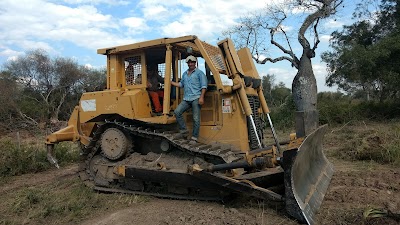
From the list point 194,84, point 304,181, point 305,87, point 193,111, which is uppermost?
point 305,87

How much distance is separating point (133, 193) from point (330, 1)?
21.6 meters

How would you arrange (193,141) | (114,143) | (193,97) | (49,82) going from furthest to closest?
(49,82), (114,143), (193,97), (193,141)

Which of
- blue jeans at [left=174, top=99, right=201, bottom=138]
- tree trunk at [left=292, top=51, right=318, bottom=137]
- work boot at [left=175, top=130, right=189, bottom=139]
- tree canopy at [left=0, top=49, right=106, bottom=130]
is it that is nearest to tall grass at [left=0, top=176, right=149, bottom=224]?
work boot at [left=175, top=130, right=189, bottom=139]

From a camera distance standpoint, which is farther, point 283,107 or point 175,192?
point 283,107

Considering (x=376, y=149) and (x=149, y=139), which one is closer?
(x=149, y=139)

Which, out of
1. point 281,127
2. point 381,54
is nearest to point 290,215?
point 281,127

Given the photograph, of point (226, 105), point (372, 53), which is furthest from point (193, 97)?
point (372, 53)

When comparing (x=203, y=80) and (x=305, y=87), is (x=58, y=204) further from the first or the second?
(x=305, y=87)

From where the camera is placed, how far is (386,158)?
8.95 m

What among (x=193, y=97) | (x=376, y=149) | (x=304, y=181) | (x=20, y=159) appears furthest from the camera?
(x=20, y=159)

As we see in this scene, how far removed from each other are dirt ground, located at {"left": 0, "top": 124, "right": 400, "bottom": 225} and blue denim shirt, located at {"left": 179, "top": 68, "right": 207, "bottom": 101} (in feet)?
5.87

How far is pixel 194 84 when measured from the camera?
657cm

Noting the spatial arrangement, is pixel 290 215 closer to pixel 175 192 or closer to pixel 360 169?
pixel 175 192

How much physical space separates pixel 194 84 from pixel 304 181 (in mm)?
2449
